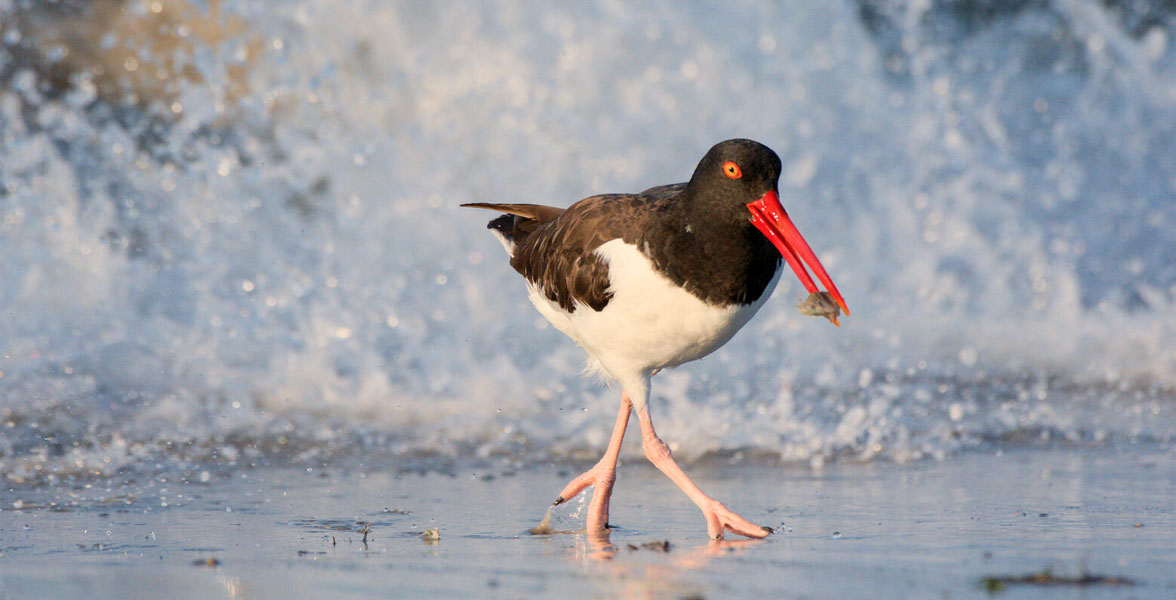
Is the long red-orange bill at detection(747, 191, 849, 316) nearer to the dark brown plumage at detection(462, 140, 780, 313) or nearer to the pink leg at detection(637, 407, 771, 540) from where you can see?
the dark brown plumage at detection(462, 140, 780, 313)

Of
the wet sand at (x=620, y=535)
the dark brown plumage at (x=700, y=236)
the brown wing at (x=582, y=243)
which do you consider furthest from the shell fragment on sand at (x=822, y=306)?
the wet sand at (x=620, y=535)

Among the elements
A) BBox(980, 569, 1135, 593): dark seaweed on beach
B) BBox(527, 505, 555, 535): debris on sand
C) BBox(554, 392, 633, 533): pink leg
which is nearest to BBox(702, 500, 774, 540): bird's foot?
BBox(554, 392, 633, 533): pink leg

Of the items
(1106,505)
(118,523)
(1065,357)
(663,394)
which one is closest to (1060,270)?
(1065,357)

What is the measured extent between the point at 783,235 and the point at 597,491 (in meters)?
→ 1.11

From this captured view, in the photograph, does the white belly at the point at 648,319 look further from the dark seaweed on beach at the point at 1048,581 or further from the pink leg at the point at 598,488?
the dark seaweed on beach at the point at 1048,581

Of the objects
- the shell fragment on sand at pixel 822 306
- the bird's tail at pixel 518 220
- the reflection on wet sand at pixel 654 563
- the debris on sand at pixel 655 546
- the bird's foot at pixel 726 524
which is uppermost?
the bird's tail at pixel 518 220

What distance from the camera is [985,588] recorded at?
2.97 m

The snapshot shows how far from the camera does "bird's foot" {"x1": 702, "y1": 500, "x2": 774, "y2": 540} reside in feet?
12.5

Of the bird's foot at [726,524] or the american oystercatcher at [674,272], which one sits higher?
the american oystercatcher at [674,272]

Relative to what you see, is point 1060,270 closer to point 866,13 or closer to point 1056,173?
point 1056,173

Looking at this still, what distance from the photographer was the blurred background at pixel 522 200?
19.1ft

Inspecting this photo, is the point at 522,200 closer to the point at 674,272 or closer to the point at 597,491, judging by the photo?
the point at 597,491

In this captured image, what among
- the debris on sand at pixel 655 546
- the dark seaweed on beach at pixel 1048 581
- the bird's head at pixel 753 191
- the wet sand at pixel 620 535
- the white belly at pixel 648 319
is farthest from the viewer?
the white belly at pixel 648 319

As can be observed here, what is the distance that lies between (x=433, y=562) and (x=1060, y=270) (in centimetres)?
660
